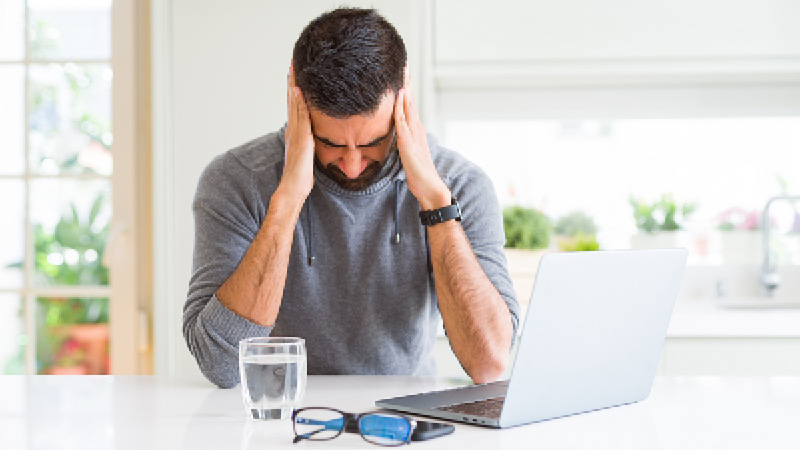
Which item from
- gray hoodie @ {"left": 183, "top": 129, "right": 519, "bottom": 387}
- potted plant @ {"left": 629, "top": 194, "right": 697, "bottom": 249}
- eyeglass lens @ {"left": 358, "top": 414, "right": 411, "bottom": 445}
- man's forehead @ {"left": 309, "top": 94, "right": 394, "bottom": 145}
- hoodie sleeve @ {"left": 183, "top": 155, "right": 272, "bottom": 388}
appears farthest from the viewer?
potted plant @ {"left": 629, "top": 194, "right": 697, "bottom": 249}

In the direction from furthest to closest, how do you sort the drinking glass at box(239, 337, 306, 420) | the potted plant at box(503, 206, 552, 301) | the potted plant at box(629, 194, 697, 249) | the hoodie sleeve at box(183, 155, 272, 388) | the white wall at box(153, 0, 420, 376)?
1. the potted plant at box(629, 194, 697, 249)
2. the potted plant at box(503, 206, 552, 301)
3. the white wall at box(153, 0, 420, 376)
4. the hoodie sleeve at box(183, 155, 272, 388)
5. the drinking glass at box(239, 337, 306, 420)

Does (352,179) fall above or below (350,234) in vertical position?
above

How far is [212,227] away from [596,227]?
6.45 ft

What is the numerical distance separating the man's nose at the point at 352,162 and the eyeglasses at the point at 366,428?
609 millimetres

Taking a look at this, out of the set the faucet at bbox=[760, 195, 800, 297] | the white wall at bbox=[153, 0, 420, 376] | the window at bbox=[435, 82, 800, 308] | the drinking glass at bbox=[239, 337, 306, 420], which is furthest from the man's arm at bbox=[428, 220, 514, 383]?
the faucet at bbox=[760, 195, 800, 297]

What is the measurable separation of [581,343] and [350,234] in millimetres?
682

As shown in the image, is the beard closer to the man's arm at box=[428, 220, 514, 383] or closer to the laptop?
the man's arm at box=[428, 220, 514, 383]

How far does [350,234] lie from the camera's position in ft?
5.57

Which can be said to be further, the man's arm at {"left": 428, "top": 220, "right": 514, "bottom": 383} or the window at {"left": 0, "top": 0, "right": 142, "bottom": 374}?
the window at {"left": 0, "top": 0, "right": 142, "bottom": 374}

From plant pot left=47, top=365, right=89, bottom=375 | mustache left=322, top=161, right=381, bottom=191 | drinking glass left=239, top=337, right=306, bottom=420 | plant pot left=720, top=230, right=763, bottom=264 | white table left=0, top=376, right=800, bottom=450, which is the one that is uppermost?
mustache left=322, top=161, right=381, bottom=191

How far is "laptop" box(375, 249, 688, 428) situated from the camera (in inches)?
41.4

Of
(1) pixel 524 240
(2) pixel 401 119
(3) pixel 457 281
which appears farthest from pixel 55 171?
(3) pixel 457 281

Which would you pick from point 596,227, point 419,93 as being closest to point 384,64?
point 419,93

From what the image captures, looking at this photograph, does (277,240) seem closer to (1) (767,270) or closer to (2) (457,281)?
(2) (457,281)
